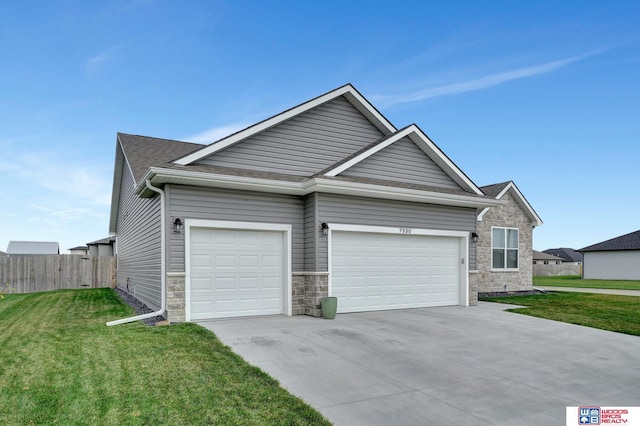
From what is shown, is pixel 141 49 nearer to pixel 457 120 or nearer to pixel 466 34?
pixel 466 34

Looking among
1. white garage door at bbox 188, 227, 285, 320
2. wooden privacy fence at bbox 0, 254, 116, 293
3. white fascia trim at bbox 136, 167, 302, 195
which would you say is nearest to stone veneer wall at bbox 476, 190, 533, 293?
white garage door at bbox 188, 227, 285, 320

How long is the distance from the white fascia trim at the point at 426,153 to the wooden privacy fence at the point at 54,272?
15.2 metres

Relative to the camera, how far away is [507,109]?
16234mm

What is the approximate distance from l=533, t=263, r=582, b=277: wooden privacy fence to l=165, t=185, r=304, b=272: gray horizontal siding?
34.9m

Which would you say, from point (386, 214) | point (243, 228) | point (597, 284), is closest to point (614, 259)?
point (597, 284)

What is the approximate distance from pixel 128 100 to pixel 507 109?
48.8ft

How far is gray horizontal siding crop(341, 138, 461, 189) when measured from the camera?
11.1 metres

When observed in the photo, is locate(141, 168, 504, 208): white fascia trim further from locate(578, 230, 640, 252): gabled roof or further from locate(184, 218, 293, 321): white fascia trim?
locate(578, 230, 640, 252): gabled roof

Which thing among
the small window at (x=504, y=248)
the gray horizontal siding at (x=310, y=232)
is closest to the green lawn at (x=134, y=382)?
the gray horizontal siding at (x=310, y=232)

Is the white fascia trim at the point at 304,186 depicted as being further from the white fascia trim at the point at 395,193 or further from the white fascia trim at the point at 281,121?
the white fascia trim at the point at 281,121

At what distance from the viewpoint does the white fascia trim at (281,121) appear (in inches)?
376

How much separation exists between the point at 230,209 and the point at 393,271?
492cm

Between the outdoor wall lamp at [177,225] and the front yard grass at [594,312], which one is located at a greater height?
the outdoor wall lamp at [177,225]

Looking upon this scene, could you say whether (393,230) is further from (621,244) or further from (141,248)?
(621,244)
